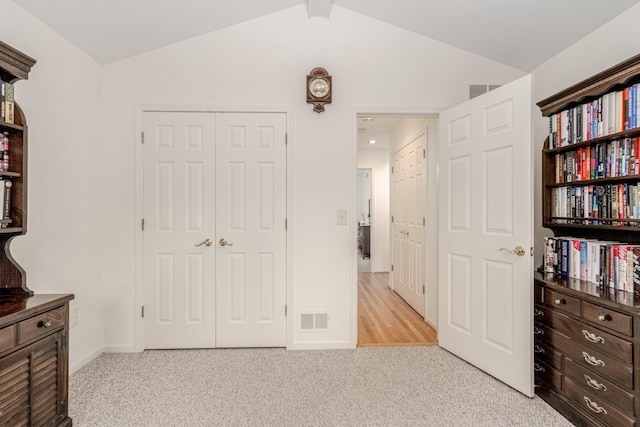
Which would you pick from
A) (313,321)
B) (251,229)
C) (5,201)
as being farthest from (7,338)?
(313,321)

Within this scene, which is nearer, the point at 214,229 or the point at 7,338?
the point at 7,338

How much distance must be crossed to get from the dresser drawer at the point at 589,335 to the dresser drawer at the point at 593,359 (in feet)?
0.09

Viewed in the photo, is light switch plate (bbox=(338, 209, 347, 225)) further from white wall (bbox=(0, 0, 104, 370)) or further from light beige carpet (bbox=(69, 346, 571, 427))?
white wall (bbox=(0, 0, 104, 370))

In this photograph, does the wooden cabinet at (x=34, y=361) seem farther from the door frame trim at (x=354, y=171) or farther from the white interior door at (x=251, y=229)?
the door frame trim at (x=354, y=171)

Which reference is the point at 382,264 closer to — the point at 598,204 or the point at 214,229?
the point at 214,229

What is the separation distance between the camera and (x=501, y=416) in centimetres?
183

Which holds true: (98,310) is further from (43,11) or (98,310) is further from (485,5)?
(485,5)

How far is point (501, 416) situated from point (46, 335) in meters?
2.44

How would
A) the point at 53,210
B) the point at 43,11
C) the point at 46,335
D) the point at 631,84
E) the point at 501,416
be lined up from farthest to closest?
the point at 53,210 → the point at 43,11 → the point at 501,416 → the point at 631,84 → the point at 46,335

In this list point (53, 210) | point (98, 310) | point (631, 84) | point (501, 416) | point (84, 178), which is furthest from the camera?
point (98, 310)

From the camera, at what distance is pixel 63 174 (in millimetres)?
2242

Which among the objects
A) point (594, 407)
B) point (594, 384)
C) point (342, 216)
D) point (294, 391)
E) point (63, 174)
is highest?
point (63, 174)

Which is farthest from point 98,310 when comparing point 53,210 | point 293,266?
point 293,266

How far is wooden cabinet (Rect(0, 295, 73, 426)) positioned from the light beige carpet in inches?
13.5
